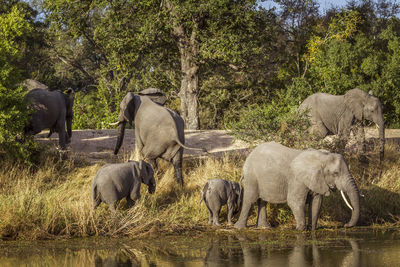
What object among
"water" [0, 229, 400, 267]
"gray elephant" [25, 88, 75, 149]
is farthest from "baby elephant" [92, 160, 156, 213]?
"gray elephant" [25, 88, 75, 149]

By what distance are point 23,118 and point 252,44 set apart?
929 centimetres

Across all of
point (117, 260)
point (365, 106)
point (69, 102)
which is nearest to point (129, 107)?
point (69, 102)

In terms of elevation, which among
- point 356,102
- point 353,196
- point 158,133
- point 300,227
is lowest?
point 300,227

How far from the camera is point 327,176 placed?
896cm

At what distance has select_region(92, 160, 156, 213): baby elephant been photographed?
9.47m

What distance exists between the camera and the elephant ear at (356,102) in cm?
1612

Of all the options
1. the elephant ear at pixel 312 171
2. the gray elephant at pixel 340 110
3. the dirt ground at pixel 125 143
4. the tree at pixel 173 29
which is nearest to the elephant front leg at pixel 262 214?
the elephant ear at pixel 312 171

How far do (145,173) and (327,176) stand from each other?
115 inches

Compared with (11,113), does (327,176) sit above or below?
below

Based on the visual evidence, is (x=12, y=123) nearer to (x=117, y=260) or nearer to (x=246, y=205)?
(x=246, y=205)

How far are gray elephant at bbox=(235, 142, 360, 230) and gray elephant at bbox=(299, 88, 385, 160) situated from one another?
6555mm

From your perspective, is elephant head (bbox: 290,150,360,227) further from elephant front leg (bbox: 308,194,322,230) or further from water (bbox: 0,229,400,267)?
water (bbox: 0,229,400,267)

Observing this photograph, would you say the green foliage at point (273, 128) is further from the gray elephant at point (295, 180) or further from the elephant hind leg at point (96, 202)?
the elephant hind leg at point (96, 202)

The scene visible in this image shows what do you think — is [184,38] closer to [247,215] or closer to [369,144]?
[369,144]
